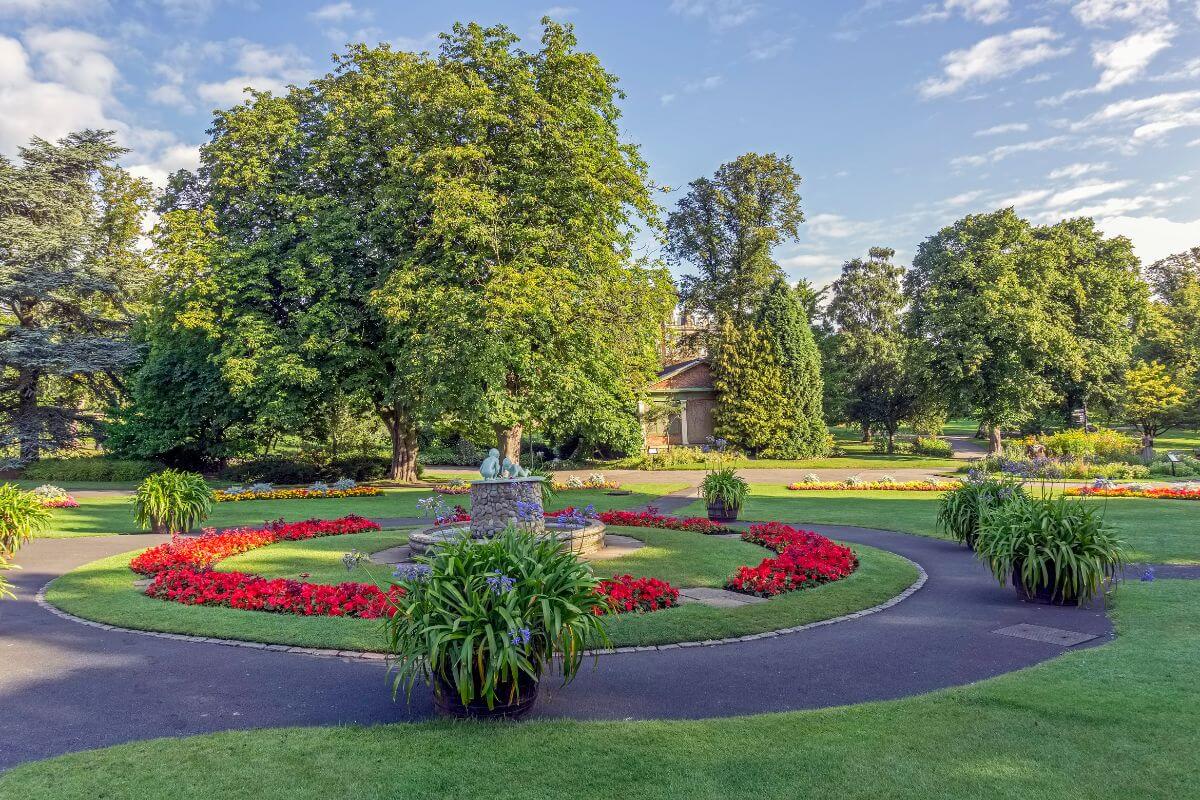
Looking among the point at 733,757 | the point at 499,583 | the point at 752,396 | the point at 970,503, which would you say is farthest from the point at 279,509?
the point at 752,396

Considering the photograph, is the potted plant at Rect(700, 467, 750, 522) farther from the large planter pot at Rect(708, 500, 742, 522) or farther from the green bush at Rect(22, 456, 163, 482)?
the green bush at Rect(22, 456, 163, 482)

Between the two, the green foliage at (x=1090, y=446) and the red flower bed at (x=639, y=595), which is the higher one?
the green foliage at (x=1090, y=446)

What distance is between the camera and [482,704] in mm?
5055

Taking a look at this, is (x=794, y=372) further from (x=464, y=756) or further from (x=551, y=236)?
(x=464, y=756)

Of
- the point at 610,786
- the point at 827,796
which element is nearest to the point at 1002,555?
the point at 827,796

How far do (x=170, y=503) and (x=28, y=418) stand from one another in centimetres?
2280

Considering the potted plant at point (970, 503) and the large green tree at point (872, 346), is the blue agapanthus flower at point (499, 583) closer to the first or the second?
the potted plant at point (970, 503)

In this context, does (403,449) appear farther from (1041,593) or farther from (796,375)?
(1041,593)

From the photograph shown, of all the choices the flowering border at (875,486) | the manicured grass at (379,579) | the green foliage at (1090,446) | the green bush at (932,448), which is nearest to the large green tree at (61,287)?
the manicured grass at (379,579)

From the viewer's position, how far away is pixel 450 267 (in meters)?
22.0

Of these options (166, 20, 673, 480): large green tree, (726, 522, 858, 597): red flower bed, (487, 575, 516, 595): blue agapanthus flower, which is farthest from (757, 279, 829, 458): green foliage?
(487, 575, 516, 595): blue agapanthus flower

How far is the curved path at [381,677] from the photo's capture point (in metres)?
5.36

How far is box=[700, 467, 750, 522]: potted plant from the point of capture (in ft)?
53.2

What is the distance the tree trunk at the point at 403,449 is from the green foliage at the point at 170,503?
1282cm
